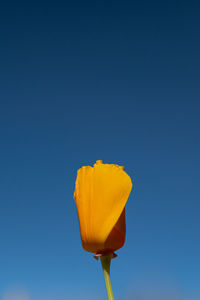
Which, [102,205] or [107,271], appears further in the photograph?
[102,205]

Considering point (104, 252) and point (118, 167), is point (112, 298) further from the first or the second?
point (118, 167)

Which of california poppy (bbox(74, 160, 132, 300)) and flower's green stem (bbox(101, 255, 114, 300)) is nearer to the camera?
flower's green stem (bbox(101, 255, 114, 300))

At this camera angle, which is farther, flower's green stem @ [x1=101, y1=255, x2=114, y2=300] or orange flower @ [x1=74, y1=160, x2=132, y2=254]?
orange flower @ [x1=74, y1=160, x2=132, y2=254]

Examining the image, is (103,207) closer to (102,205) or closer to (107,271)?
(102,205)

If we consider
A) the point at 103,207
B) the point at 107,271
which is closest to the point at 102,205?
the point at 103,207

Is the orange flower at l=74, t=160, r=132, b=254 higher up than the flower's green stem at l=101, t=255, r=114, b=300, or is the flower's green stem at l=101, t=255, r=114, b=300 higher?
the orange flower at l=74, t=160, r=132, b=254

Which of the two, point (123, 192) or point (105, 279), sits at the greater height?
point (123, 192)

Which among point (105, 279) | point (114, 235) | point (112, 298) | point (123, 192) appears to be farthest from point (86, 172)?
point (112, 298)

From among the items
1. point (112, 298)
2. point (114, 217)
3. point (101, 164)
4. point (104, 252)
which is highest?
point (101, 164)
